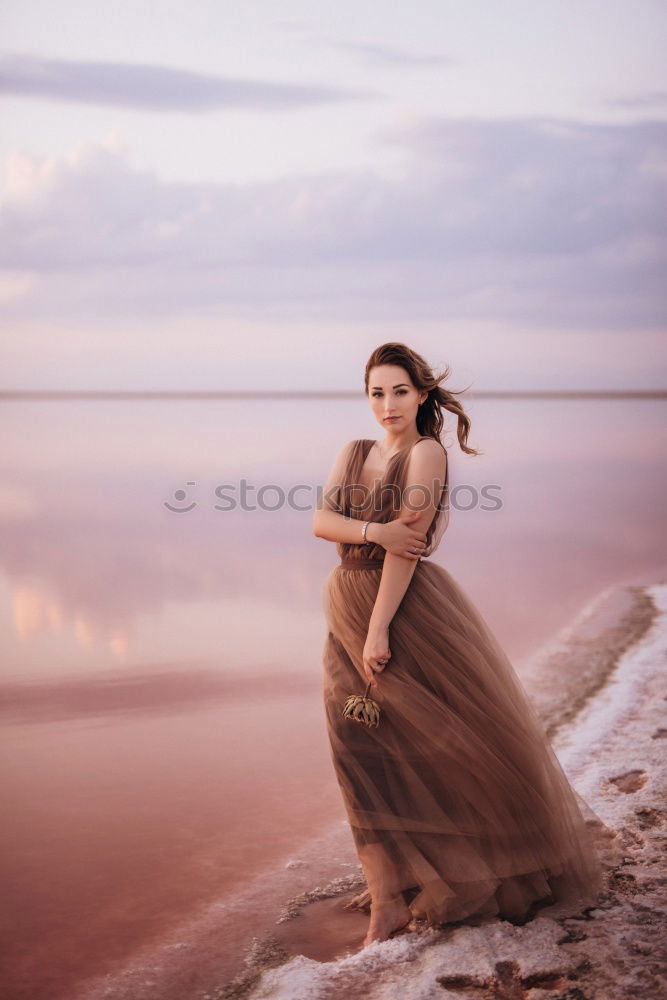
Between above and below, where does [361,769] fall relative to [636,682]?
above

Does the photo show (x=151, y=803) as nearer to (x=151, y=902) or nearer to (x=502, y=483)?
(x=151, y=902)

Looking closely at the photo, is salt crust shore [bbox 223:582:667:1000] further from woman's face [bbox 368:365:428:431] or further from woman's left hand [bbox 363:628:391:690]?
woman's face [bbox 368:365:428:431]

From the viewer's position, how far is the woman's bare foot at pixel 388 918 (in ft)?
8.51

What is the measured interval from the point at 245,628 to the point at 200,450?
15.1 metres

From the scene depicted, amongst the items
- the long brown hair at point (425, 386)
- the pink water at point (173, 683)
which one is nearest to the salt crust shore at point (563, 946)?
the pink water at point (173, 683)

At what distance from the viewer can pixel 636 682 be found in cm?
476

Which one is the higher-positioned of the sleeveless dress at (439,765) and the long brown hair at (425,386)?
the long brown hair at (425,386)

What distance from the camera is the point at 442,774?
2.65 m

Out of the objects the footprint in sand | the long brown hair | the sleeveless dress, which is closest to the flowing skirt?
the sleeveless dress

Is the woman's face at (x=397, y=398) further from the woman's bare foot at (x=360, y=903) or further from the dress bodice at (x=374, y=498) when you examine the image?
the woman's bare foot at (x=360, y=903)

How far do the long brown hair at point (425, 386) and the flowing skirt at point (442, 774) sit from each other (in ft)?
1.31

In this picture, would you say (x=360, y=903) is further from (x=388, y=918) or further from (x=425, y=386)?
(x=425, y=386)

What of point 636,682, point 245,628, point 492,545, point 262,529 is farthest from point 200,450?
point 636,682

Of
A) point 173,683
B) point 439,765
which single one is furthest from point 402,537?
point 173,683
